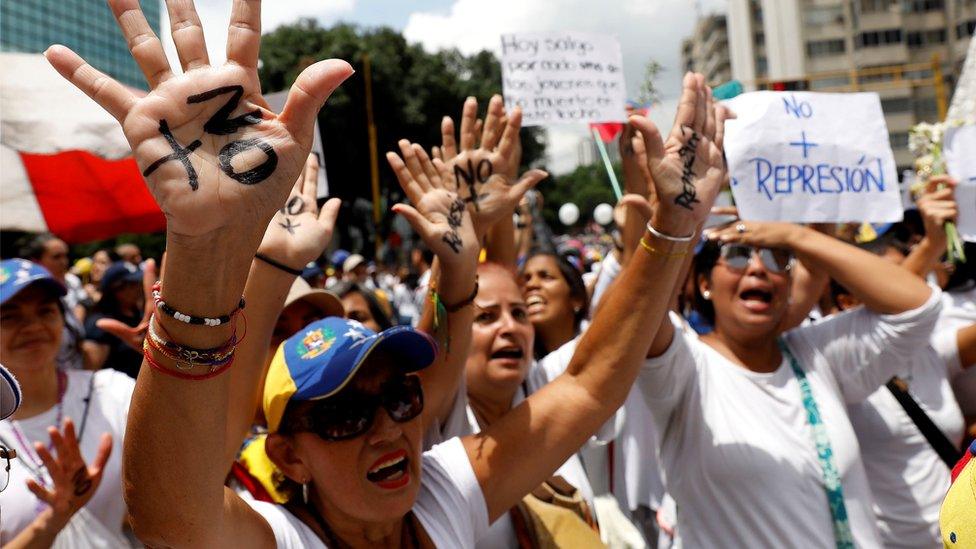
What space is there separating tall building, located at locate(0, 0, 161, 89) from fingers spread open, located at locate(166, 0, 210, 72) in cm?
3123

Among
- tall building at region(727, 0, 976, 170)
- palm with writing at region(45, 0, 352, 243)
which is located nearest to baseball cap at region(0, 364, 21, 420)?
palm with writing at region(45, 0, 352, 243)

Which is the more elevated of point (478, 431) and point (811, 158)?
point (811, 158)

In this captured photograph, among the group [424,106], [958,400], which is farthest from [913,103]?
[958,400]

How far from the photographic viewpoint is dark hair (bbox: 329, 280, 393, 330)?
420cm

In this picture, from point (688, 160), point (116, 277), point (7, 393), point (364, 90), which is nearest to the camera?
point (7, 393)

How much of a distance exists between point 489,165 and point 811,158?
4.18 ft

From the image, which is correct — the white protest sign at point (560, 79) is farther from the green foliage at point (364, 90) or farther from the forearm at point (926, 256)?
the green foliage at point (364, 90)

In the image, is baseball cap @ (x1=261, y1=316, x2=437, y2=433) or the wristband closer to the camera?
baseball cap @ (x1=261, y1=316, x2=437, y2=433)

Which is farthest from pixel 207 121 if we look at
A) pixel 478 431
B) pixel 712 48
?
pixel 712 48

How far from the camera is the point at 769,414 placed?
8.66 ft

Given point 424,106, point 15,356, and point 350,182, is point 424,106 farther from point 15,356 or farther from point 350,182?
point 15,356

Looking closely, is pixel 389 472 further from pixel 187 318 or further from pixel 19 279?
pixel 19 279

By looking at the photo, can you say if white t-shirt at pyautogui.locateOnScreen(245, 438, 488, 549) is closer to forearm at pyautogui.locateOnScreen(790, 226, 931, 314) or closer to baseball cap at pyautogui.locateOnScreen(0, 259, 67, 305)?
forearm at pyautogui.locateOnScreen(790, 226, 931, 314)

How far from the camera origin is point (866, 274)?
2.70m
